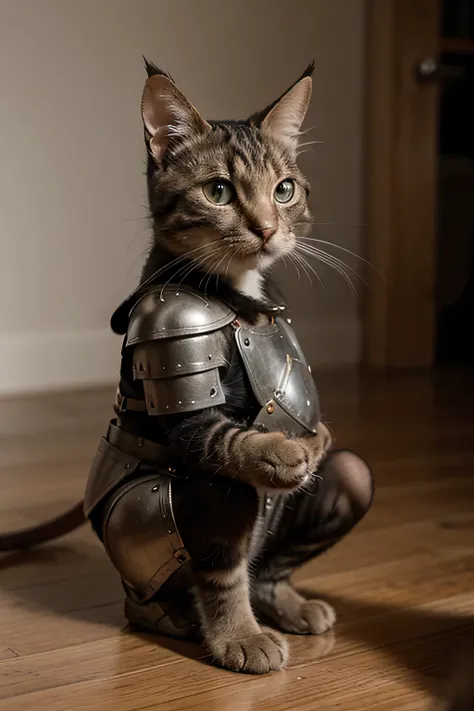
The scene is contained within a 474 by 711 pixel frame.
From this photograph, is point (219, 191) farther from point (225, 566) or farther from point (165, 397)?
point (225, 566)

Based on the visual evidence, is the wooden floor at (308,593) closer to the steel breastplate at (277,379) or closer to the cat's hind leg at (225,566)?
the cat's hind leg at (225,566)

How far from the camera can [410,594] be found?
1.26 m

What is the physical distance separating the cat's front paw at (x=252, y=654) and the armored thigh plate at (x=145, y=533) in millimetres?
99

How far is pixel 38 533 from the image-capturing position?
1.43m

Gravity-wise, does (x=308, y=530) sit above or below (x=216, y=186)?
below

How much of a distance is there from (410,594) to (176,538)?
40 centimetres

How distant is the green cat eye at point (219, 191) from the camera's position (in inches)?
39.9

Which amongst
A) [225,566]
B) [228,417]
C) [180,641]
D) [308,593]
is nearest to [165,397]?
[228,417]

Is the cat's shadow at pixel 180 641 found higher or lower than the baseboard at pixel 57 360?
higher

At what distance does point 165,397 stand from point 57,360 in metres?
1.79

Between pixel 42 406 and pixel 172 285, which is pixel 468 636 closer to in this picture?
pixel 172 285

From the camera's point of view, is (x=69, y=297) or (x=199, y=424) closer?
(x=199, y=424)

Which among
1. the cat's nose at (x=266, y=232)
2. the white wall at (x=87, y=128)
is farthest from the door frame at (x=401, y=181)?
the cat's nose at (x=266, y=232)

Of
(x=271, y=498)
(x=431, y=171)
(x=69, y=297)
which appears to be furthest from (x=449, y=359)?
(x=271, y=498)
